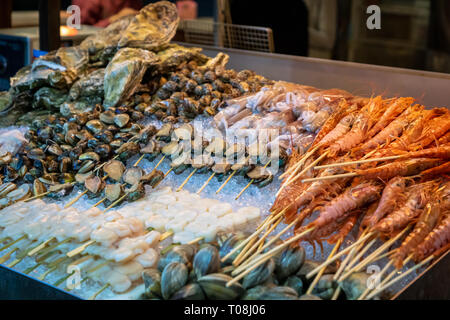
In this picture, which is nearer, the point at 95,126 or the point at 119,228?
the point at 119,228

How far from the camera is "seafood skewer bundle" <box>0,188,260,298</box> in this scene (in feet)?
5.97

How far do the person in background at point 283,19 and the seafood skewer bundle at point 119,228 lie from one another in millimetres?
4409

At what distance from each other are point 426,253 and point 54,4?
3.26 metres

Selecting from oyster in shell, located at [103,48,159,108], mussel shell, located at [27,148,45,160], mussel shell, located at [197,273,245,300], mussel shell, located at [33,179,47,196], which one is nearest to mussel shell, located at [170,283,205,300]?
mussel shell, located at [197,273,245,300]

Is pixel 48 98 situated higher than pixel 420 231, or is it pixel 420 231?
pixel 48 98

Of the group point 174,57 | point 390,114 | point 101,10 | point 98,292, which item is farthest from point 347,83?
point 101,10

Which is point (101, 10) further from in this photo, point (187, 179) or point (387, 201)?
point (387, 201)

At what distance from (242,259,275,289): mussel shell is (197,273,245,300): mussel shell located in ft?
0.12

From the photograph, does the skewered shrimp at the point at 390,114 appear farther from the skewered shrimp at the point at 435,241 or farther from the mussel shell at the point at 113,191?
the mussel shell at the point at 113,191

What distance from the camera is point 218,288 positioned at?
157 cm

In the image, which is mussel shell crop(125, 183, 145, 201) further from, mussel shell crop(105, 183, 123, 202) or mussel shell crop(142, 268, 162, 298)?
mussel shell crop(142, 268, 162, 298)

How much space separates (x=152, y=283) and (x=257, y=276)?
0.35 metres
